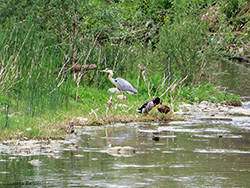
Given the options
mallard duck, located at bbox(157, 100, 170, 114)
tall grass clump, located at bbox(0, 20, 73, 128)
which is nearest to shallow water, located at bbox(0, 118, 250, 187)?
tall grass clump, located at bbox(0, 20, 73, 128)

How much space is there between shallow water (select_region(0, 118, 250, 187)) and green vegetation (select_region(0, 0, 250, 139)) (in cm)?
123

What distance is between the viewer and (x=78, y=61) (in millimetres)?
16891

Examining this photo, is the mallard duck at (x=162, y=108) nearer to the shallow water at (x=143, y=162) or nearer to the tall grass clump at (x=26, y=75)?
the shallow water at (x=143, y=162)

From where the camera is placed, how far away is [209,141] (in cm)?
1154

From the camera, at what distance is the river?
7574 millimetres

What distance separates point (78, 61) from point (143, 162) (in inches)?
328

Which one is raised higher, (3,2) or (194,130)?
(3,2)

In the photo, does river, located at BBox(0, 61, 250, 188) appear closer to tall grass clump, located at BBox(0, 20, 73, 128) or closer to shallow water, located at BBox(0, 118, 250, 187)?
shallow water, located at BBox(0, 118, 250, 187)

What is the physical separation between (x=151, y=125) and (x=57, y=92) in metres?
2.46

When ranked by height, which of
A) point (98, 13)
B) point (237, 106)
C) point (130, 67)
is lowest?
point (237, 106)

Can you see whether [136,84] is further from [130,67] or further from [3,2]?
[3,2]

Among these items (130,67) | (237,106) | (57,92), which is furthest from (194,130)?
(130,67)

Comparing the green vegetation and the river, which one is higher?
the green vegetation

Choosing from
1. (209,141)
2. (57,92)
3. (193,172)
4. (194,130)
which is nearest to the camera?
(193,172)
